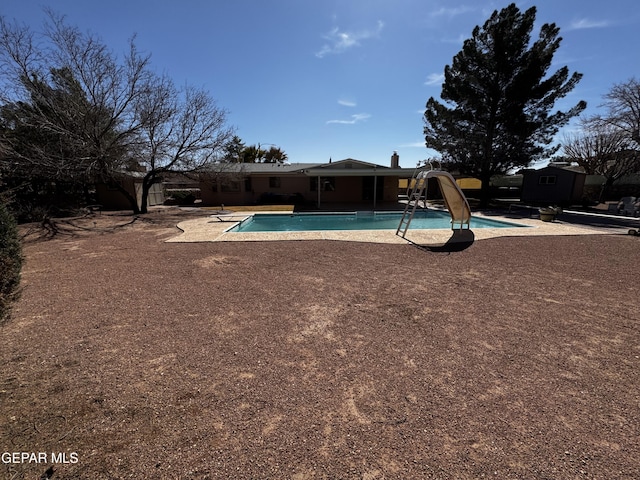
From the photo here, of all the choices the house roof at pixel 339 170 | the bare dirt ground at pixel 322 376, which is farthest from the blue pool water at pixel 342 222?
the bare dirt ground at pixel 322 376

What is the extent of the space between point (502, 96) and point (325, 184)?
14.0m

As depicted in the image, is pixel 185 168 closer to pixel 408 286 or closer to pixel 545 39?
pixel 408 286

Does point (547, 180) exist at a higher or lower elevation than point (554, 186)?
higher

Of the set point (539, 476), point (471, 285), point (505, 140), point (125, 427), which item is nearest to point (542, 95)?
point (505, 140)

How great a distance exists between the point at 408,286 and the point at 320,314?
83.4 inches

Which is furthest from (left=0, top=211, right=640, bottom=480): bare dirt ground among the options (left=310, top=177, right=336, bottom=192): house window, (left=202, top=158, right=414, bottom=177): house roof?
(left=310, top=177, right=336, bottom=192): house window

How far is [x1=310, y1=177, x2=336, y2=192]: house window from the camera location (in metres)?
22.9

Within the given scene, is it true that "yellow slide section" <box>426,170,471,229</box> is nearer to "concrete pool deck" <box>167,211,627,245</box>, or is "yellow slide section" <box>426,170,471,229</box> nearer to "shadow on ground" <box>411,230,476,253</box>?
"shadow on ground" <box>411,230,476,253</box>

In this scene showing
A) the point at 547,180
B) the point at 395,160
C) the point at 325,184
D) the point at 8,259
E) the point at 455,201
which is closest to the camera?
the point at 8,259

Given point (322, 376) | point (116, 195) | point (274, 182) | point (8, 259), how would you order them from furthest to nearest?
point (274, 182) → point (116, 195) → point (8, 259) → point (322, 376)

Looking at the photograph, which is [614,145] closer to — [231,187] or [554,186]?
[554,186]

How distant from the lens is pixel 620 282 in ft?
19.2

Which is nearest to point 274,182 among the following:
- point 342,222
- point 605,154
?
point 342,222

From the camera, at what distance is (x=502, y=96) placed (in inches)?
803
